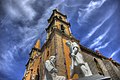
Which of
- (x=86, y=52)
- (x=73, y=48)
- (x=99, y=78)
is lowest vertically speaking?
(x=99, y=78)

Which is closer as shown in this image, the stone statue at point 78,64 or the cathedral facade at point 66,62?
the stone statue at point 78,64

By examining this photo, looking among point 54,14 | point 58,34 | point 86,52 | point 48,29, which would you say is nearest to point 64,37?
point 58,34

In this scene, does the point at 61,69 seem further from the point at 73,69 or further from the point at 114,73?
the point at 114,73

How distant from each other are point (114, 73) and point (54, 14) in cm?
1527

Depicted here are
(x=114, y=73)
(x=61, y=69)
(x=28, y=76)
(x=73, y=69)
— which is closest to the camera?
(x=73, y=69)

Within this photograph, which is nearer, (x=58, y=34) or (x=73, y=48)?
(x=73, y=48)

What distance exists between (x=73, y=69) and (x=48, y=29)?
19.2 metres

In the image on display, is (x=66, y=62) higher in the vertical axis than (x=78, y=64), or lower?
higher

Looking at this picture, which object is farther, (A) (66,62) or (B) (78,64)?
(A) (66,62)

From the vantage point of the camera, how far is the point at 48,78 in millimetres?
5965

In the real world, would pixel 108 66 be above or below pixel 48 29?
below

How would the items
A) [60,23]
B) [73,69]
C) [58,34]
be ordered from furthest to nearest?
[60,23] → [58,34] → [73,69]

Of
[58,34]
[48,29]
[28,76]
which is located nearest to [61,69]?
[58,34]

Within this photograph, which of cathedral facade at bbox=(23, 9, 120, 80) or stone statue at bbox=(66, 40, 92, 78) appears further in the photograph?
cathedral facade at bbox=(23, 9, 120, 80)
